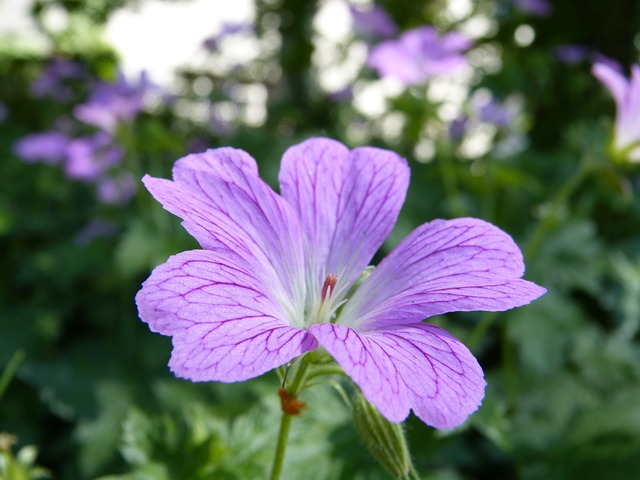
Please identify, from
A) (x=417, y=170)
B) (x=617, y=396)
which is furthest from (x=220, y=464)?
(x=417, y=170)

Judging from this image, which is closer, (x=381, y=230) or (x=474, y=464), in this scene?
(x=381, y=230)

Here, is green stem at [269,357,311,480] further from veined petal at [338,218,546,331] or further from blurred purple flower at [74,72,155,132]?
blurred purple flower at [74,72,155,132]

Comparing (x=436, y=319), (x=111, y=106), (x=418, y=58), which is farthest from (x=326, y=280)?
(x=111, y=106)

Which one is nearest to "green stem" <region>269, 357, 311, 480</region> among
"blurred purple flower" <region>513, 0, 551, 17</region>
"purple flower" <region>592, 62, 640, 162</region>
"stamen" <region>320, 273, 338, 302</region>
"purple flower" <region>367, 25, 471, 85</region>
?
"stamen" <region>320, 273, 338, 302</region>

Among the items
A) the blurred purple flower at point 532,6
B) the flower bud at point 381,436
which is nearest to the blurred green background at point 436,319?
the blurred purple flower at point 532,6

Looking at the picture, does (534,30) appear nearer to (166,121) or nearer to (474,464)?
(474,464)

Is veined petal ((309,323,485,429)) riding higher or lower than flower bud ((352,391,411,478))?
higher
